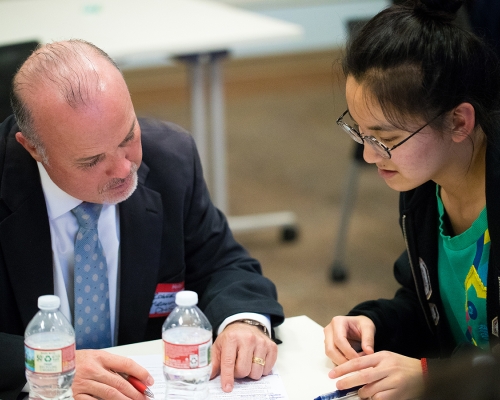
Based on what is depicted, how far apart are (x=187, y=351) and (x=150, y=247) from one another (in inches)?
20.7

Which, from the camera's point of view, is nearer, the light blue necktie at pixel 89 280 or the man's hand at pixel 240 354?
the man's hand at pixel 240 354

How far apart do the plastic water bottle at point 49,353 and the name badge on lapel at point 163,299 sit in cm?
46

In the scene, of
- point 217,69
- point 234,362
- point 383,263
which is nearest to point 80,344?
point 234,362

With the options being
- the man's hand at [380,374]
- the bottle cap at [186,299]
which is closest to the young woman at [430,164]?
the man's hand at [380,374]

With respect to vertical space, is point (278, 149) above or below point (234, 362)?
below

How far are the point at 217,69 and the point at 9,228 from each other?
7.35 ft

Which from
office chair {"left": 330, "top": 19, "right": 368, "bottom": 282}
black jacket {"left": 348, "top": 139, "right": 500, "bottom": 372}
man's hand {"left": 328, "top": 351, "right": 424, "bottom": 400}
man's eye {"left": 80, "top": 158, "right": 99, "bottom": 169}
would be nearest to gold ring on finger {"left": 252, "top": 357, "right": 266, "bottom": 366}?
man's hand {"left": 328, "top": 351, "right": 424, "bottom": 400}

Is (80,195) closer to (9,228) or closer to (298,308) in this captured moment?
(9,228)

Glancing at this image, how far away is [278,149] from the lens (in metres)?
5.95

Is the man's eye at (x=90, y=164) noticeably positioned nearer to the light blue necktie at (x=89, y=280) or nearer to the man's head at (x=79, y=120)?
the man's head at (x=79, y=120)

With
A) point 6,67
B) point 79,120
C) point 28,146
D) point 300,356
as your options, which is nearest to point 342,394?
point 300,356

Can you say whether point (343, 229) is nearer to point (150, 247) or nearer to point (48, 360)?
point (150, 247)

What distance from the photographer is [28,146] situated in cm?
178

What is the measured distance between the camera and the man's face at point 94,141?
Answer: 166 centimetres
